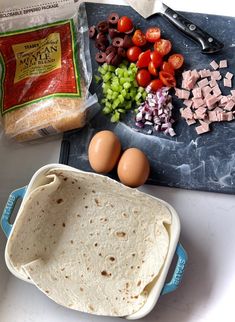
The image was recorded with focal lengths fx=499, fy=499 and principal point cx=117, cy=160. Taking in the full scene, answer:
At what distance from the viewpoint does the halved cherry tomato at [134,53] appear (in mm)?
1120

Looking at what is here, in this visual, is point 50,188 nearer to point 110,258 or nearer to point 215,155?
point 110,258

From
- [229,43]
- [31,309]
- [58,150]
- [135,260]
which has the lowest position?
[31,309]

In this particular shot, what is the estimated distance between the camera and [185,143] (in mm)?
1102

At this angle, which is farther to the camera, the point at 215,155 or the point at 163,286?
the point at 215,155

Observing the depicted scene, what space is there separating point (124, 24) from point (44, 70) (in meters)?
0.21

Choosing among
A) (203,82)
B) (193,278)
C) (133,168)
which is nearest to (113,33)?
(203,82)

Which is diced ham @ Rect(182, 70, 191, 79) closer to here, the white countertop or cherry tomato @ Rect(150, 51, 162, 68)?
cherry tomato @ Rect(150, 51, 162, 68)

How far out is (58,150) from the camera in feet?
3.75

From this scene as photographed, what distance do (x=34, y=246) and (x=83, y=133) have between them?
0.28 metres

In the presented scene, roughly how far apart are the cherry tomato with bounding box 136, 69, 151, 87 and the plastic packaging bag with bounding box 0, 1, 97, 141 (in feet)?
0.37

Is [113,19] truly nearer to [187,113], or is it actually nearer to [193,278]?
[187,113]

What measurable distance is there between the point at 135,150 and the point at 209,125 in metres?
0.19

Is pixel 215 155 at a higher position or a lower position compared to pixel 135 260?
higher

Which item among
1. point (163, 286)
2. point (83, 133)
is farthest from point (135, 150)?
point (163, 286)
